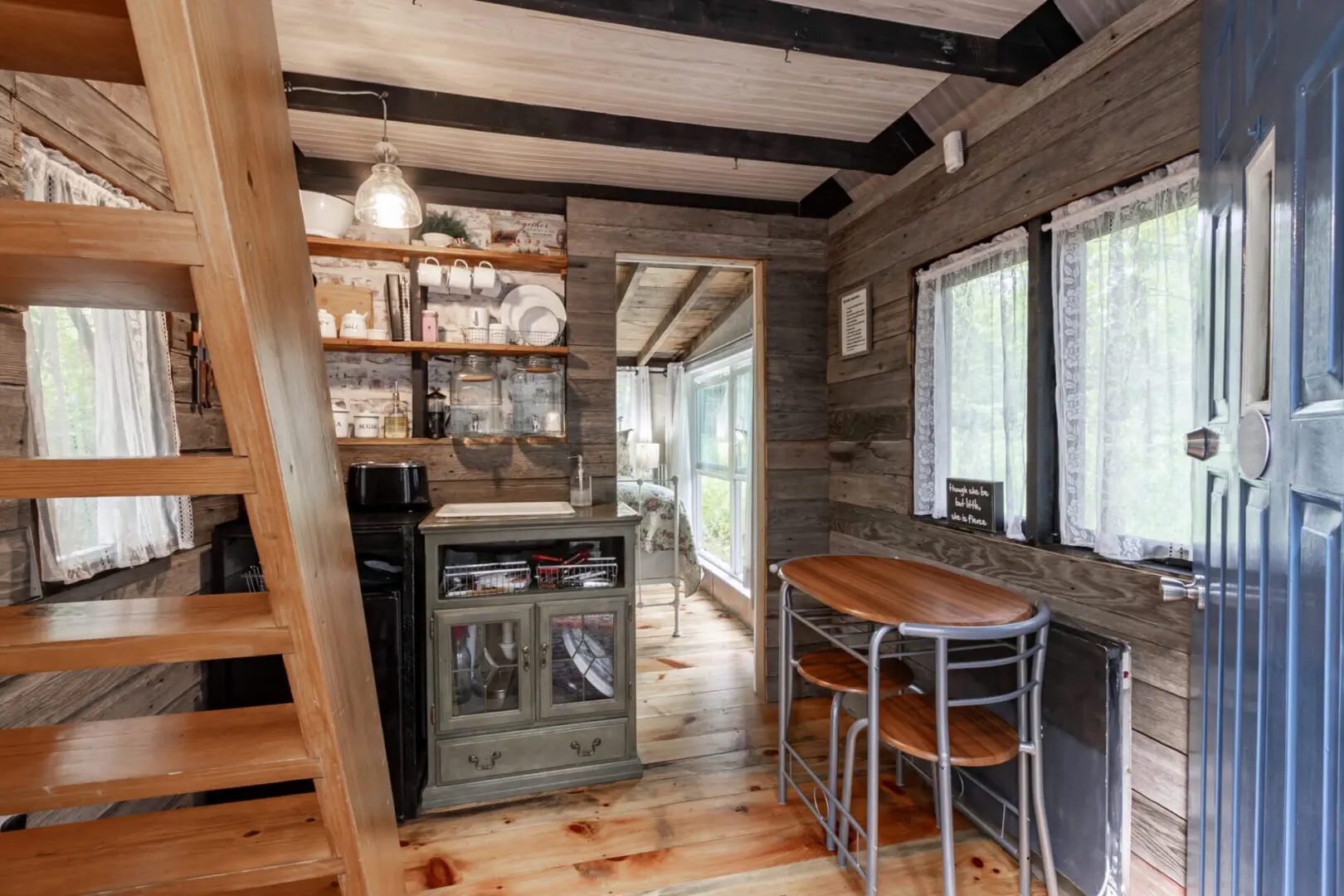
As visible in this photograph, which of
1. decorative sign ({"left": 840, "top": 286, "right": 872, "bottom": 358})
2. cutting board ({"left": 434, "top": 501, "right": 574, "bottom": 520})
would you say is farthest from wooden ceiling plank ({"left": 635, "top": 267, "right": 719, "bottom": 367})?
cutting board ({"left": 434, "top": 501, "right": 574, "bottom": 520})

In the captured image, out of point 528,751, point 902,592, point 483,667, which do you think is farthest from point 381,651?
point 902,592

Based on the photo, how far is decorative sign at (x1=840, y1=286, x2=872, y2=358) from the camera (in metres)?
2.76

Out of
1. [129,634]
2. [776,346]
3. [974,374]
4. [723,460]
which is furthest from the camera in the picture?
[723,460]

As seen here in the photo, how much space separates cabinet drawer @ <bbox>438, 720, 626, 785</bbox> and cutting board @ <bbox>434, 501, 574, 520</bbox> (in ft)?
2.64

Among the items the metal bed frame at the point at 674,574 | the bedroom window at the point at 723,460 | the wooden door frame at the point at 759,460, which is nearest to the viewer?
the wooden door frame at the point at 759,460

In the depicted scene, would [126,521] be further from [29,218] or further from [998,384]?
[998,384]

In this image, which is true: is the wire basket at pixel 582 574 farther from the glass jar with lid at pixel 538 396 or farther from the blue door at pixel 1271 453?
the blue door at pixel 1271 453

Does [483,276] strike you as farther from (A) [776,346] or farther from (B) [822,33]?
(B) [822,33]

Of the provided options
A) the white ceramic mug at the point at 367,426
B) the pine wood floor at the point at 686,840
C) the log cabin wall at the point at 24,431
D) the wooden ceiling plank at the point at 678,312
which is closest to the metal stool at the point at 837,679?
the pine wood floor at the point at 686,840

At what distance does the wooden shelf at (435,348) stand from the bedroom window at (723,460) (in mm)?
1965

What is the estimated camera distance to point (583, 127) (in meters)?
2.27

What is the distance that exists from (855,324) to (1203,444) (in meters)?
1.92

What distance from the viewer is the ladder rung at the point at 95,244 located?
0.46 metres

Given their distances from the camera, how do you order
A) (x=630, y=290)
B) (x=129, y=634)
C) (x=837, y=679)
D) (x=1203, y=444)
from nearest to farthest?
(x=129, y=634) < (x=1203, y=444) < (x=837, y=679) < (x=630, y=290)
